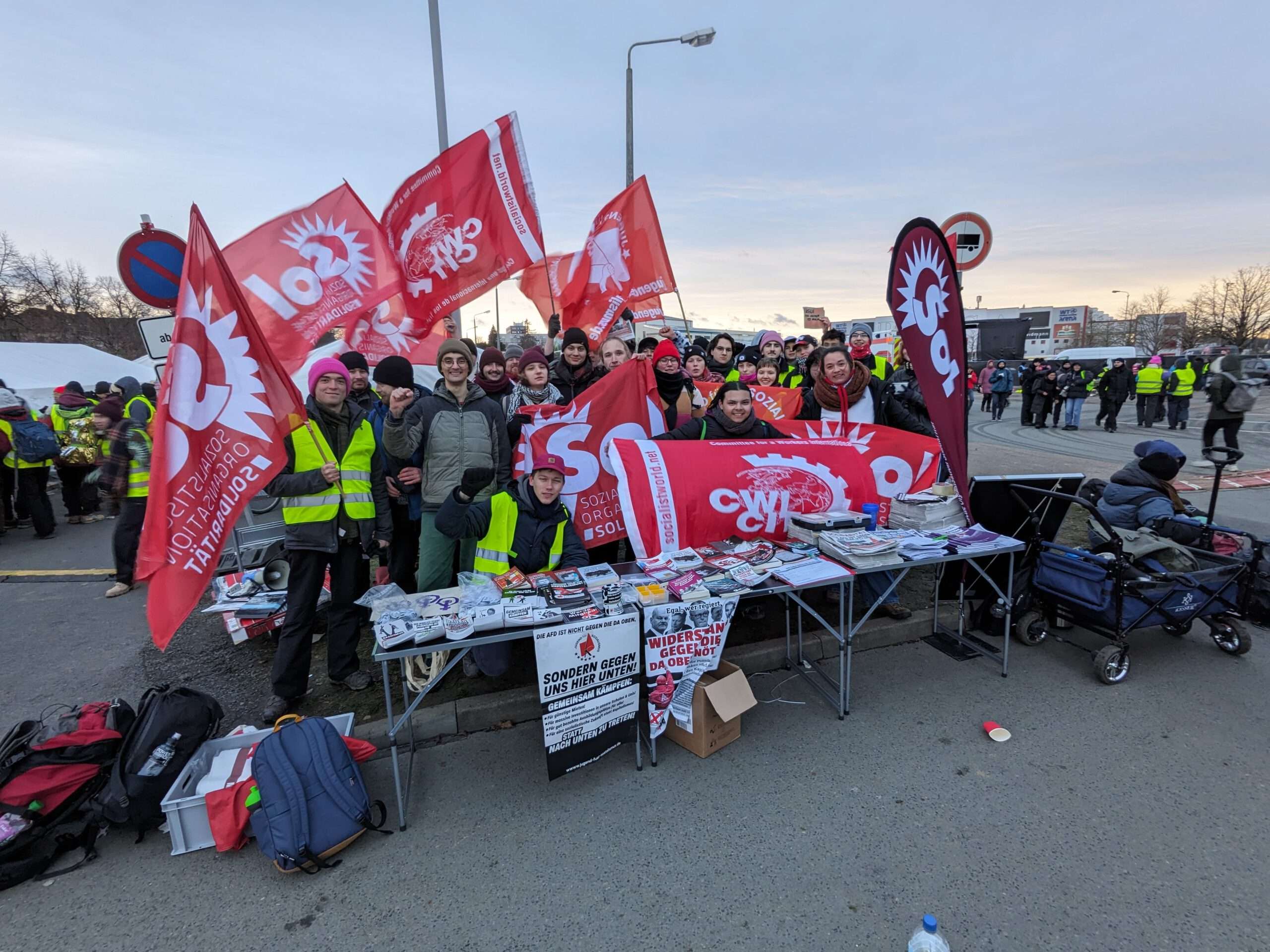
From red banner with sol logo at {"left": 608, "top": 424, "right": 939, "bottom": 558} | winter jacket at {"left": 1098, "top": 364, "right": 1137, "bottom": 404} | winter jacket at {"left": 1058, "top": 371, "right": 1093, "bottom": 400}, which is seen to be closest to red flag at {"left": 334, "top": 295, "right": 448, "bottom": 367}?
red banner with sol logo at {"left": 608, "top": 424, "right": 939, "bottom": 558}

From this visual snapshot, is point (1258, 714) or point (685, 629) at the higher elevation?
point (685, 629)

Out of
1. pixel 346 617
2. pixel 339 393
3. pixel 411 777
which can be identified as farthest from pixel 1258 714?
pixel 339 393

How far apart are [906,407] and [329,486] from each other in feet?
14.9

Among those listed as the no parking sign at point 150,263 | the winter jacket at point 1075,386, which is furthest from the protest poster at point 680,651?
the winter jacket at point 1075,386

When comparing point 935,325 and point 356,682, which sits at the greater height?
point 935,325

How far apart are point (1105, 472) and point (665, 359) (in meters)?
8.63

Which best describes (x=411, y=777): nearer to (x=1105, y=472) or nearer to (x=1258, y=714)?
(x=1258, y=714)

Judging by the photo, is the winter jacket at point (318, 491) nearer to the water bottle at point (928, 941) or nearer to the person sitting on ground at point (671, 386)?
the person sitting on ground at point (671, 386)

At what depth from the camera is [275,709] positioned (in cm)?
358

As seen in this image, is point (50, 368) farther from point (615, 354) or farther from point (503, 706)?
point (503, 706)

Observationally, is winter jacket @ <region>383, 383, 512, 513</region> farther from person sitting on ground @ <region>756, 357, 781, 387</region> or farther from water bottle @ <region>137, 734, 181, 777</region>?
person sitting on ground @ <region>756, 357, 781, 387</region>

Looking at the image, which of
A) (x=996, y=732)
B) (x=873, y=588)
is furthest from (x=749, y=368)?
(x=996, y=732)

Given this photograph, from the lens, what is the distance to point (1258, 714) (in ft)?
11.4

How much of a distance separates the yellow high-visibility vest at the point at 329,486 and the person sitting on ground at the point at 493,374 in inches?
45.2
